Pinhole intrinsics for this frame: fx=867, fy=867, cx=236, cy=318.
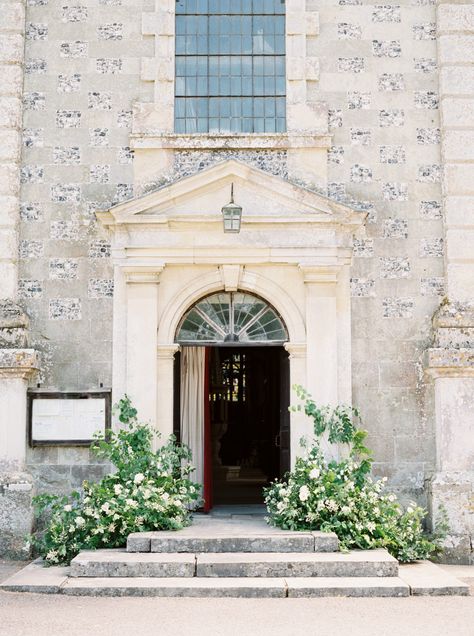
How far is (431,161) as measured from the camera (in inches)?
442

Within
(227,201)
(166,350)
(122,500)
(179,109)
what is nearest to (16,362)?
(166,350)

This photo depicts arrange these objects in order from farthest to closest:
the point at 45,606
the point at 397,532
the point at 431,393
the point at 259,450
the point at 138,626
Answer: the point at 259,450
the point at 431,393
the point at 397,532
the point at 45,606
the point at 138,626

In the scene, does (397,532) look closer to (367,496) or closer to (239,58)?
(367,496)

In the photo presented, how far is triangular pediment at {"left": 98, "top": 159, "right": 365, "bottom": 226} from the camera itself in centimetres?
1079

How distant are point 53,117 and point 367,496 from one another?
6.22 m

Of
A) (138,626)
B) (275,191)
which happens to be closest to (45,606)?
(138,626)

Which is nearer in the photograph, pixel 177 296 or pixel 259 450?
pixel 177 296

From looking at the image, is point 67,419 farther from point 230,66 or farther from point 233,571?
point 230,66

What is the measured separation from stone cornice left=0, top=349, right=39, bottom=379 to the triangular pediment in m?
1.92

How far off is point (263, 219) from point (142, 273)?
1659mm

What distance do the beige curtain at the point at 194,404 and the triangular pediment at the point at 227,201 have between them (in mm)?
2109

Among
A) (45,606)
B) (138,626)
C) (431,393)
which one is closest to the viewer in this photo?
(138,626)

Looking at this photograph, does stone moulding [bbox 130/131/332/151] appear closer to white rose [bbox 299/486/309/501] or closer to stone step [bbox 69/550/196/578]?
white rose [bbox 299/486/309/501]

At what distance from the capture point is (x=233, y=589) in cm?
817
